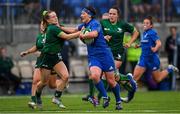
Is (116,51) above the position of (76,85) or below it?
above

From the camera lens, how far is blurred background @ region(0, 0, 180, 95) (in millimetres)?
30859

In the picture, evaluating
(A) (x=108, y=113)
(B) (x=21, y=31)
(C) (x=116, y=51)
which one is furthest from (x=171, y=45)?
(A) (x=108, y=113)

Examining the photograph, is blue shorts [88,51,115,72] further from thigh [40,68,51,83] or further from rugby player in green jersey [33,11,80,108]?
thigh [40,68,51,83]

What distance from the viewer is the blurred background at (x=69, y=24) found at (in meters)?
30.9

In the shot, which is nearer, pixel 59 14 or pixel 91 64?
pixel 91 64

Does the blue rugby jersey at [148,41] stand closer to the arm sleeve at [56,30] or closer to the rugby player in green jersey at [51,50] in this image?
the rugby player in green jersey at [51,50]

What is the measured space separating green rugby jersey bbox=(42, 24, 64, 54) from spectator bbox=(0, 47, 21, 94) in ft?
31.9

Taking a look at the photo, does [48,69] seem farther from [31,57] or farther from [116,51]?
[31,57]

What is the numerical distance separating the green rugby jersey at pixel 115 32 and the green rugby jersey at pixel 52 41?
7.48 feet

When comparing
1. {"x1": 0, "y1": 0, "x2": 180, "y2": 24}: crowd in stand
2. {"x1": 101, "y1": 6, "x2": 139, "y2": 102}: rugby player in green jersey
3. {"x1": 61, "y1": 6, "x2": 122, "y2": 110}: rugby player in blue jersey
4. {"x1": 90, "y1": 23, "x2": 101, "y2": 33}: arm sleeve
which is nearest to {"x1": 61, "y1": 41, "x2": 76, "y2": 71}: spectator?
{"x1": 0, "y1": 0, "x2": 180, "y2": 24}: crowd in stand

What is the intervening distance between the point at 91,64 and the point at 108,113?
190 cm

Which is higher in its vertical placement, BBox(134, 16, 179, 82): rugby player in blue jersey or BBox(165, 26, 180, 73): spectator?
BBox(134, 16, 179, 82): rugby player in blue jersey

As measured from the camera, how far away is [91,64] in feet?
63.3

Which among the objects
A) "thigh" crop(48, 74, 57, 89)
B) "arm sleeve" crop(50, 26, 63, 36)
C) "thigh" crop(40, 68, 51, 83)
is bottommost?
"thigh" crop(48, 74, 57, 89)
